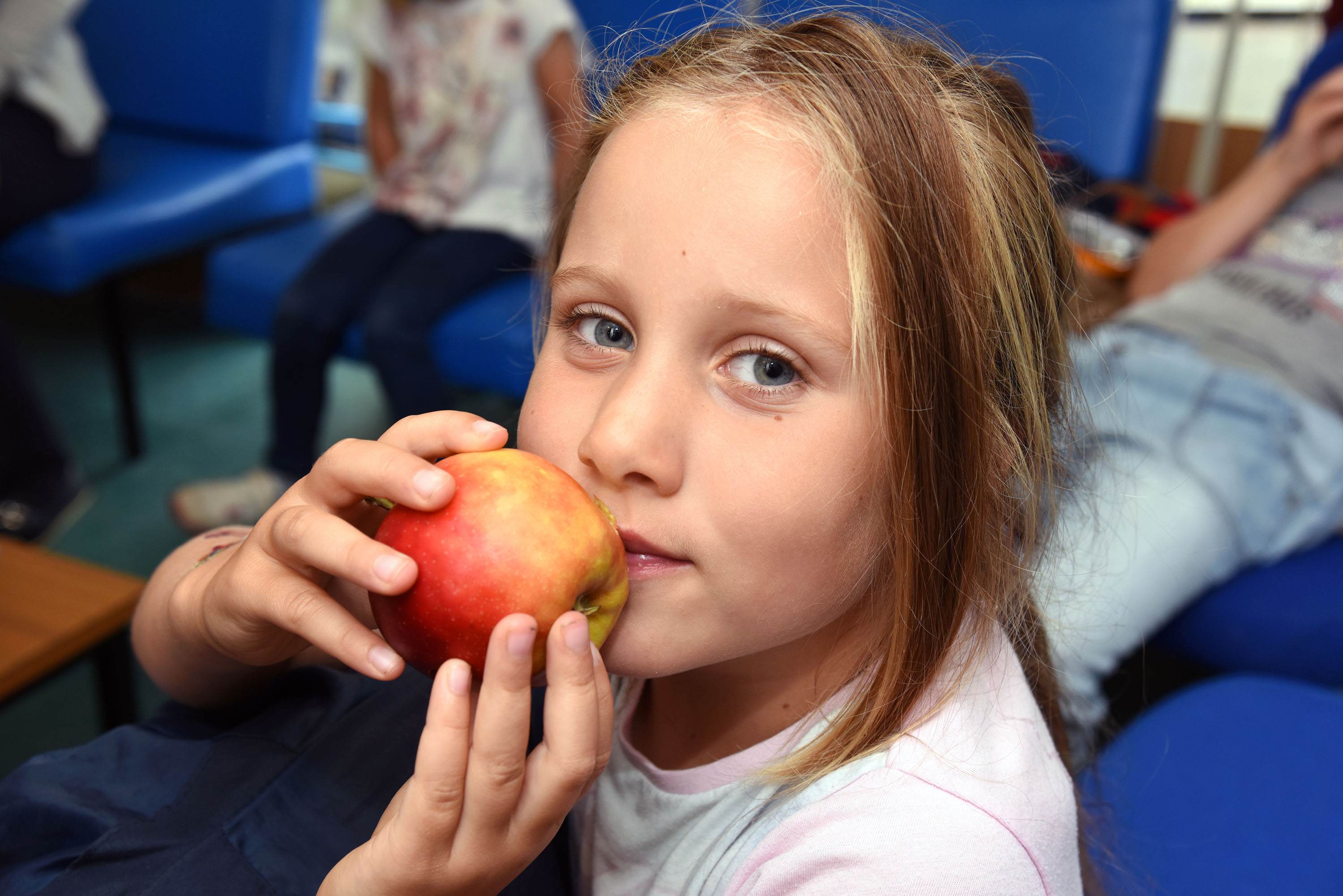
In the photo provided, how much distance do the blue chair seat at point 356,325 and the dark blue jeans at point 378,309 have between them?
35 mm

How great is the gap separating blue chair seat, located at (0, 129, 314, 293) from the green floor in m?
0.45

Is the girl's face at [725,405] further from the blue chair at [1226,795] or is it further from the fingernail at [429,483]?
the blue chair at [1226,795]

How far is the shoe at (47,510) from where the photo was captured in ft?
6.90

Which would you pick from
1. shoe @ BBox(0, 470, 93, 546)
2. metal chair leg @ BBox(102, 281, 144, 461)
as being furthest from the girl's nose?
metal chair leg @ BBox(102, 281, 144, 461)

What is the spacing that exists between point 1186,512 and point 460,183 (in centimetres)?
161

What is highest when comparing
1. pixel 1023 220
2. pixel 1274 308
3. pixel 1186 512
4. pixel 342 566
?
pixel 1023 220

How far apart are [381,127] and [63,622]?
1680mm

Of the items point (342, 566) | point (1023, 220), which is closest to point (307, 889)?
point (342, 566)

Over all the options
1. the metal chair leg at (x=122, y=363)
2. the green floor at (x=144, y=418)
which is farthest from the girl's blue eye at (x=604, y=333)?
the metal chair leg at (x=122, y=363)

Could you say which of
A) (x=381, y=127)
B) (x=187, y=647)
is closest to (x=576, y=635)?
(x=187, y=647)

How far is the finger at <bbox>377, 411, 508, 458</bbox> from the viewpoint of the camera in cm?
63

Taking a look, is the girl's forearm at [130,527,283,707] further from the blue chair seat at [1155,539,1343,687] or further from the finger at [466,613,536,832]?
the blue chair seat at [1155,539,1343,687]

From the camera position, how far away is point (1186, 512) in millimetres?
1335

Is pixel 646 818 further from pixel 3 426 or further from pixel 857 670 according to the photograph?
pixel 3 426
